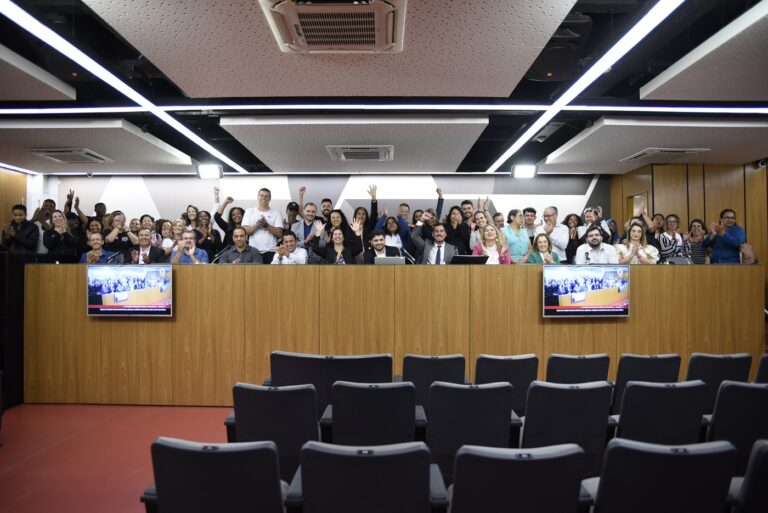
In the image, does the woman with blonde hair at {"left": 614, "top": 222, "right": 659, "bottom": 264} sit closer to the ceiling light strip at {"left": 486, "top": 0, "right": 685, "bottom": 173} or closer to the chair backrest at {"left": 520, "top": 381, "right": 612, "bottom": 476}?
the ceiling light strip at {"left": 486, "top": 0, "right": 685, "bottom": 173}

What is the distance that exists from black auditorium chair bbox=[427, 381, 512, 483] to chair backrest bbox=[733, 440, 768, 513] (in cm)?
95

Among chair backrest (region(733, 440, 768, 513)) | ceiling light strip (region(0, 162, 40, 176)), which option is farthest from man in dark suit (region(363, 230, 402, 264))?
ceiling light strip (region(0, 162, 40, 176))

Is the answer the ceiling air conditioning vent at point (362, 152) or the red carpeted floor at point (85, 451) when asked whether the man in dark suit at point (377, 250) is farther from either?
the red carpeted floor at point (85, 451)

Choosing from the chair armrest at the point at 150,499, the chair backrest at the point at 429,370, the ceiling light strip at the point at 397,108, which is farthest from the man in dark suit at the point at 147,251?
the chair armrest at the point at 150,499

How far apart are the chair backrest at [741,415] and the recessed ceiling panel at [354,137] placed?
4423 millimetres

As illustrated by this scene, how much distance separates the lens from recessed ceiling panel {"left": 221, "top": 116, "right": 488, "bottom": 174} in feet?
19.5

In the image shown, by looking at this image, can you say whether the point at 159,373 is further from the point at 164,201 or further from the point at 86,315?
the point at 164,201

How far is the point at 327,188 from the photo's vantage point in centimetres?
1000

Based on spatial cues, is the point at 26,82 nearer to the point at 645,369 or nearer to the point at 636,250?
the point at 645,369

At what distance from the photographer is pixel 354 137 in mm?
6680

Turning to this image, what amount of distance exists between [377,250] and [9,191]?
Answer: 8.39 metres

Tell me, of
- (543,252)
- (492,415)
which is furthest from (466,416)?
(543,252)

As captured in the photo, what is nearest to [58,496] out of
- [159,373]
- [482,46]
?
[159,373]

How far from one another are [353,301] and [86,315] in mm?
2727
